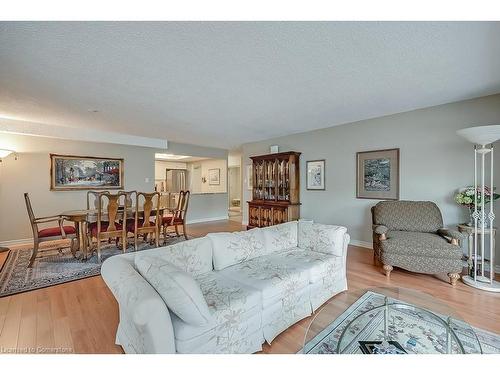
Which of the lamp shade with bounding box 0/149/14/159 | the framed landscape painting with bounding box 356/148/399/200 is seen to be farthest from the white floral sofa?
the lamp shade with bounding box 0/149/14/159

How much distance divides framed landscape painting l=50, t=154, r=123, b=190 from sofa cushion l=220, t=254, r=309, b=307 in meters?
4.61

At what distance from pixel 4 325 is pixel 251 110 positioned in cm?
356

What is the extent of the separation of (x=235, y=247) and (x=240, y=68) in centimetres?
175

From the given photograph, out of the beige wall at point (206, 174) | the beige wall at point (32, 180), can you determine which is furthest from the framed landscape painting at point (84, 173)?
the beige wall at point (206, 174)

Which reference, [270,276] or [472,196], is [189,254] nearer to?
[270,276]

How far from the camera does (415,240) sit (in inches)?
111

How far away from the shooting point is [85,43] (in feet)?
5.99

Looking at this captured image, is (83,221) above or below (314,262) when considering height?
above

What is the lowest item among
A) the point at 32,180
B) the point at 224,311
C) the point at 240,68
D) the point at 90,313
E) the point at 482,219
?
the point at 90,313

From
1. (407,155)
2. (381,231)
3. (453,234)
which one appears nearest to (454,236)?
(453,234)

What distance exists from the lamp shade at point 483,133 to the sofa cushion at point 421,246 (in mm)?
1216

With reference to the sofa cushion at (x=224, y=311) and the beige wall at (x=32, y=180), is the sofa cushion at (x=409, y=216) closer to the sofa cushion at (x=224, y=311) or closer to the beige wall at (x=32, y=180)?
the sofa cushion at (x=224, y=311)

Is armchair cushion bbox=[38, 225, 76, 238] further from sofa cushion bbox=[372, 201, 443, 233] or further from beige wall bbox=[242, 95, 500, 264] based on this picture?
sofa cushion bbox=[372, 201, 443, 233]
